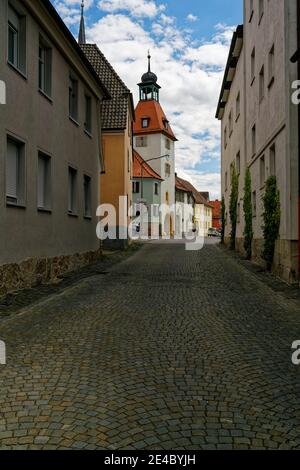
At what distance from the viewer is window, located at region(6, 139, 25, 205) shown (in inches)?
437

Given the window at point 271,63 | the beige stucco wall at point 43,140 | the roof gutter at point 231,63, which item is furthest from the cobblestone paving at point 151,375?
the roof gutter at point 231,63

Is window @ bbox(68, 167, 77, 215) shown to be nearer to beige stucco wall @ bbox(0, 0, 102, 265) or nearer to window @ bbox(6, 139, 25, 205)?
beige stucco wall @ bbox(0, 0, 102, 265)

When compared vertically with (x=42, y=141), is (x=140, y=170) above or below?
above

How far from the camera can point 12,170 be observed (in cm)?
1136

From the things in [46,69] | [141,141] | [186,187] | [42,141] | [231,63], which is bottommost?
[42,141]

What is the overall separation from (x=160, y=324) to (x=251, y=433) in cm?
397

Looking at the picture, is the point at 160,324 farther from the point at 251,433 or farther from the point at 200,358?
the point at 251,433

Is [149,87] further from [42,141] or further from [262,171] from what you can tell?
[42,141]

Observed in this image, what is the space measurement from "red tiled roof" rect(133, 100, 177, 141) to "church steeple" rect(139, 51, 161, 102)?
130 cm

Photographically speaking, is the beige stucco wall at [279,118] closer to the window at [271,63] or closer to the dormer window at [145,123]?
the window at [271,63]

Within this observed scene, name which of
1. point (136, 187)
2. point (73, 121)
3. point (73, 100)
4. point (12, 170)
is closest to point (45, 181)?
point (12, 170)

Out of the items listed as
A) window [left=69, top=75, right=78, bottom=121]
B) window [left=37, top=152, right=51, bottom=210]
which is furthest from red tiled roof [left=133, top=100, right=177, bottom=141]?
window [left=37, top=152, right=51, bottom=210]

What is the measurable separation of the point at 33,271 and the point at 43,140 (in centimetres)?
357

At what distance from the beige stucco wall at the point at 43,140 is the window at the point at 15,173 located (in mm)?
182
